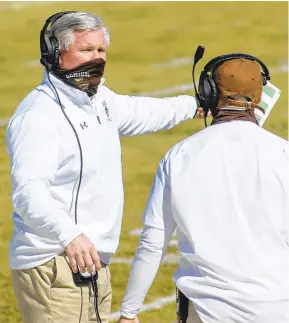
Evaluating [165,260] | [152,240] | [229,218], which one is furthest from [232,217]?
[165,260]

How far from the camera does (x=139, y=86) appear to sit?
1533cm

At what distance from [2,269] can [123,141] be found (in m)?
4.38

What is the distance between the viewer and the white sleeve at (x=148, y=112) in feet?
20.3

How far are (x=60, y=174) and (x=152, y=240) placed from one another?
0.68 metres

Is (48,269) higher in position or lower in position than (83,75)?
lower

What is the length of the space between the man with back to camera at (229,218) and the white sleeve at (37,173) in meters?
0.46

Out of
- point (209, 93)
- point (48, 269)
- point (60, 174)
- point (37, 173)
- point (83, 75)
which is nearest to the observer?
point (209, 93)

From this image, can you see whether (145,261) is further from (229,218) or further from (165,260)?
(165,260)

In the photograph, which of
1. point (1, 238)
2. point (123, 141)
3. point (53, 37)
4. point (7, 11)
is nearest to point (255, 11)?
point (7, 11)

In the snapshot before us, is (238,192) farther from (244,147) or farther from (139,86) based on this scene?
(139,86)

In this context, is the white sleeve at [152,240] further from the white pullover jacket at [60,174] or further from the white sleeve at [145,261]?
the white pullover jacket at [60,174]

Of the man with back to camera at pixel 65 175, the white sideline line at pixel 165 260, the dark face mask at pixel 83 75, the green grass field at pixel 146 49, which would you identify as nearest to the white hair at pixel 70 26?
the man with back to camera at pixel 65 175

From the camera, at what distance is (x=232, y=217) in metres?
4.93

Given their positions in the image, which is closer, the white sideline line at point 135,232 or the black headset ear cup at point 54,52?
the black headset ear cup at point 54,52
